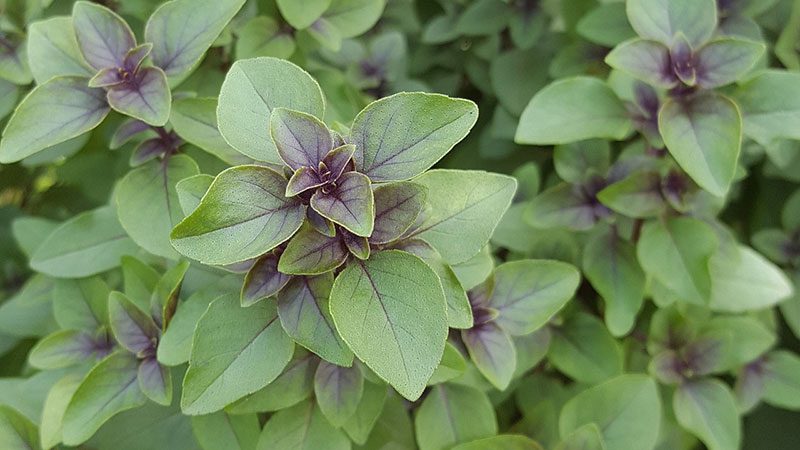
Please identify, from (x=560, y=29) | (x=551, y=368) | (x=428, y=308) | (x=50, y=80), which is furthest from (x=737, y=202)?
(x=50, y=80)

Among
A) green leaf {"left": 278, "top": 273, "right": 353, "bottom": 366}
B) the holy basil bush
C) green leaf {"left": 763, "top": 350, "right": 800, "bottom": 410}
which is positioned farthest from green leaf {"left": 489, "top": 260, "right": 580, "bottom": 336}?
green leaf {"left": 763, "top": 350, "right": 800, "bottom": 410}

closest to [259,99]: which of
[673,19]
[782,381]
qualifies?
[673,19]

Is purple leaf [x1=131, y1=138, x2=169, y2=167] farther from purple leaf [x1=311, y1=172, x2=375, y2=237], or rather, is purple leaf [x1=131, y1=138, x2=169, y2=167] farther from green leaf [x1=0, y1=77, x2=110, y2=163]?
purple leaf [x1=311, y1=172, x2=375, y2=237]

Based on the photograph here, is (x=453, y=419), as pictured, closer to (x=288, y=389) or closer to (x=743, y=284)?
(x=288, y=389)

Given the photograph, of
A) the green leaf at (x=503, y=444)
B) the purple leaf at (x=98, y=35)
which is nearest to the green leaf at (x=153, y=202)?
the purple leaf at (x=98, y=35)

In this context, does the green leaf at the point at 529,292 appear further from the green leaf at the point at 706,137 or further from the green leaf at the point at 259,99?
the green leaf at the point at 259,99

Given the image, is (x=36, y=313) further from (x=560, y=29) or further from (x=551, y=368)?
(x=560, y=29)
